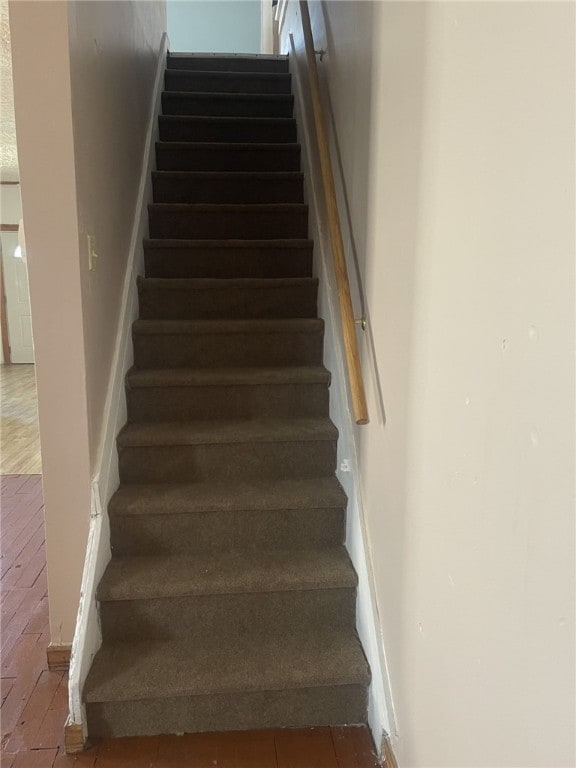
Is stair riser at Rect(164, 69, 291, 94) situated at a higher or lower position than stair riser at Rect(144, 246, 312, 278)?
higher

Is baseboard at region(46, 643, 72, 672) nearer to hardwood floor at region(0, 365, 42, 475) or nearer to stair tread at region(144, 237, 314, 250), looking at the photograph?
stair tread at region(144, 237, 314, 250)

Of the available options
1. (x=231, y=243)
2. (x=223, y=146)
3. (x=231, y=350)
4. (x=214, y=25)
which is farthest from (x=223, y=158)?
(x=214, y=25)

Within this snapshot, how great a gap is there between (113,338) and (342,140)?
1.14 metres

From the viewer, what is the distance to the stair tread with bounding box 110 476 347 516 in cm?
187

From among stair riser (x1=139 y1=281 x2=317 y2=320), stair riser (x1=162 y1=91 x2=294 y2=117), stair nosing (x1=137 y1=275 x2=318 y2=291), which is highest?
stair riser (x1=162 y1=91 x2=294 y2=117)

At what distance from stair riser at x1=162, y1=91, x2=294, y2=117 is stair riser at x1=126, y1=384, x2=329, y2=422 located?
219cm

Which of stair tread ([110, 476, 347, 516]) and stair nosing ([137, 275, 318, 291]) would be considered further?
stair nosing ([137, 275, 318, 291])

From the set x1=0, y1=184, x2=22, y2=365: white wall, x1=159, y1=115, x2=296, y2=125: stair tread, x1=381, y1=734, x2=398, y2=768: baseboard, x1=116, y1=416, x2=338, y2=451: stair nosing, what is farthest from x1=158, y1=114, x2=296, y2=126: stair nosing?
x1=0, y1=184, x2=22, y2=365: white wall

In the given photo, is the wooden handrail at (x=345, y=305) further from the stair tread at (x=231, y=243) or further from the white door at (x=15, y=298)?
the white door at (x=15, y=298)

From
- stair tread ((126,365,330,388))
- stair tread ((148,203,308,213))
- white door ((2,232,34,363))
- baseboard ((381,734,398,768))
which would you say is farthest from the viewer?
white door ((2,232,34,363))

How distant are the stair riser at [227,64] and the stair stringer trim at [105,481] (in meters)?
1.57

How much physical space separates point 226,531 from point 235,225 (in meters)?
1.66

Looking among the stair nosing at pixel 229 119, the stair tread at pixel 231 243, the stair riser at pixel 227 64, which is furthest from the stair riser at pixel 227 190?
the stair riser at pixel 227 64

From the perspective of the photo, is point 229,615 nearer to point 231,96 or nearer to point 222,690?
point 222,690
